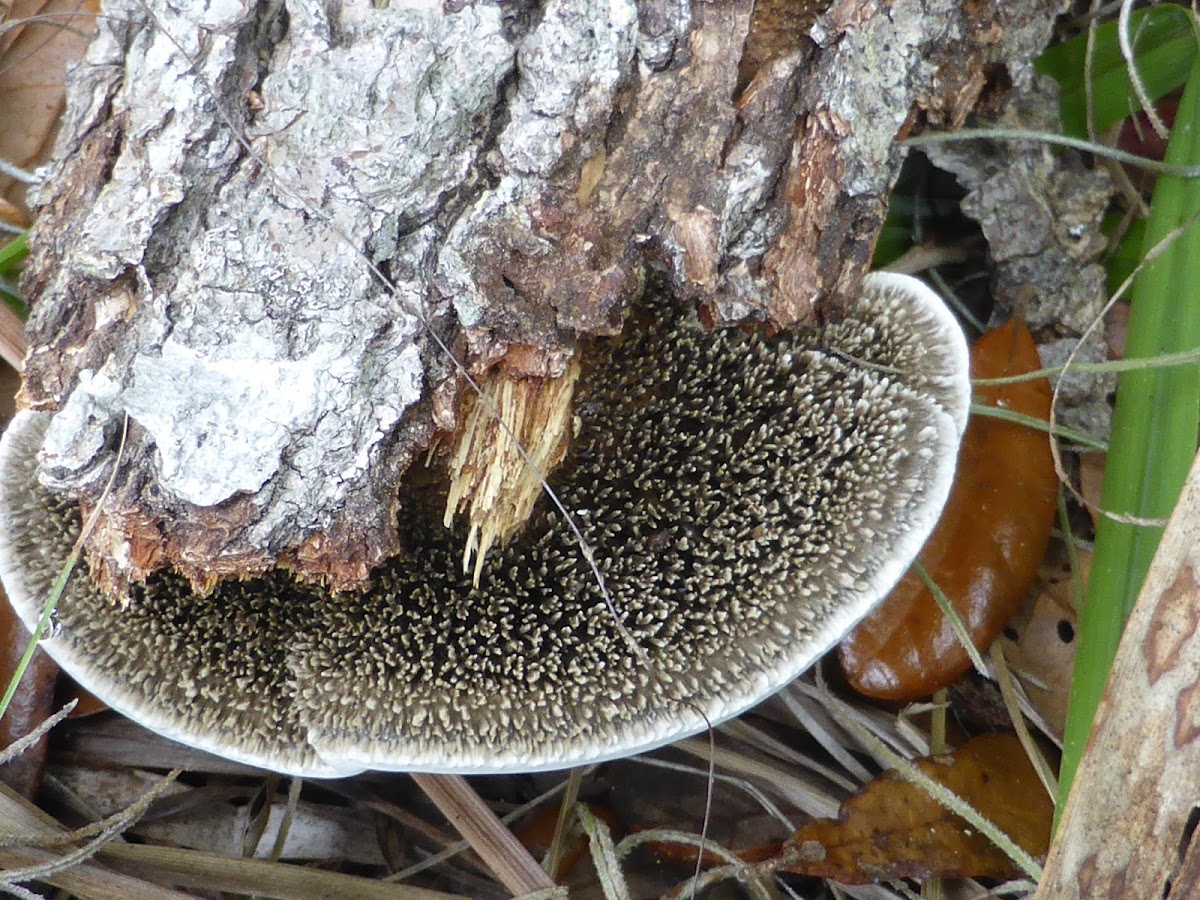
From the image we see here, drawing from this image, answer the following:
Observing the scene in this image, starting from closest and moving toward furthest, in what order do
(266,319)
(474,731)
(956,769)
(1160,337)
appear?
(266,319), (474,731), (1160,337), (956,769)

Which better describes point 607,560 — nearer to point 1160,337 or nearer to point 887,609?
point 887,609

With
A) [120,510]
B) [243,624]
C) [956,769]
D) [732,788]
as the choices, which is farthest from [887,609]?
[120,510]

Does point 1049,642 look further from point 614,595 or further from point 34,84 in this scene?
point 34,84

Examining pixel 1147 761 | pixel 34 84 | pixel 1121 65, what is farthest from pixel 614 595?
pixel 34 84

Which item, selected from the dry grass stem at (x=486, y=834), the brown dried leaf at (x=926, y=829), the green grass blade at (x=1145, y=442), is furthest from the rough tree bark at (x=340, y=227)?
the brown dried leaf at (x=926, y=829)

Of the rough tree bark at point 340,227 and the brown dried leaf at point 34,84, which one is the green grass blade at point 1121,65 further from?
the brown dried leaf at point 34,84

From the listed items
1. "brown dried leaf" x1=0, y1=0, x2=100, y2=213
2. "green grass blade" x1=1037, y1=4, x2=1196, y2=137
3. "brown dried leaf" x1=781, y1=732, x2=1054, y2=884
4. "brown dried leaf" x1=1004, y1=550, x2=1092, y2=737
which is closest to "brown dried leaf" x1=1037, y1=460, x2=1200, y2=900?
"brown dried leaf" x1=781, y1=732, x2=1054, y2=884

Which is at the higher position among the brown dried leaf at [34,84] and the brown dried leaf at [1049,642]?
the brown dried leaf at [34,84]
